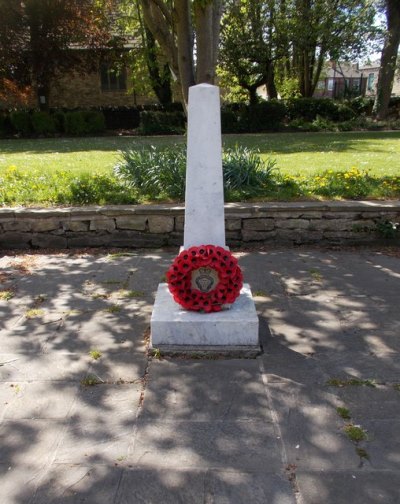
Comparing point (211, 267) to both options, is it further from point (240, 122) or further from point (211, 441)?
point (240, 122)

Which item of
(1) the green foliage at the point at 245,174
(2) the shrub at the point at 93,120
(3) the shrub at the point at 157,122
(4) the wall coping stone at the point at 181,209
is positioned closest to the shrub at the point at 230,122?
(3) the shrub at the point at 157,122

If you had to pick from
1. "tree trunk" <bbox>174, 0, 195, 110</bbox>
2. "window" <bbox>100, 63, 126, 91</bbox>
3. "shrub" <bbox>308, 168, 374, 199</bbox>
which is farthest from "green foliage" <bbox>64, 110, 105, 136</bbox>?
"shrub" <bbox>308, 168, 374, 199</bbox>

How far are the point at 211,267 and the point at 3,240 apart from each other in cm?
344

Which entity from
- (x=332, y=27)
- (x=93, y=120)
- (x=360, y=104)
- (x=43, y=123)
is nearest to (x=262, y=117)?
(x=332, y=27)

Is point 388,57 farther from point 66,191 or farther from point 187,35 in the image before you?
point 66,191

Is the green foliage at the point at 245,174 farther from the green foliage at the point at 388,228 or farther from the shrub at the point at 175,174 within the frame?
the green foliage at the point at 388,228

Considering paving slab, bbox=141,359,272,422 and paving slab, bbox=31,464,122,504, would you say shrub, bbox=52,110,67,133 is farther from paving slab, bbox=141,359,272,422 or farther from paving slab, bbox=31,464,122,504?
paving slab, bbox=31,464,122,504

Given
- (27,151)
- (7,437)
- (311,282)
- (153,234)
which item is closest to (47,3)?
(27,151)

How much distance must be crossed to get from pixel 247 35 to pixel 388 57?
6553mm

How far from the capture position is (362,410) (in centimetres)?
247

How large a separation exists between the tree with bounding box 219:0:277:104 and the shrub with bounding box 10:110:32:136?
9114 mm

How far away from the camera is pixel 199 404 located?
254 cm

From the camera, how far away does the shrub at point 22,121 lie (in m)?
19.8

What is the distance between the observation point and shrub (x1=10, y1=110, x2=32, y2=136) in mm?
19781
